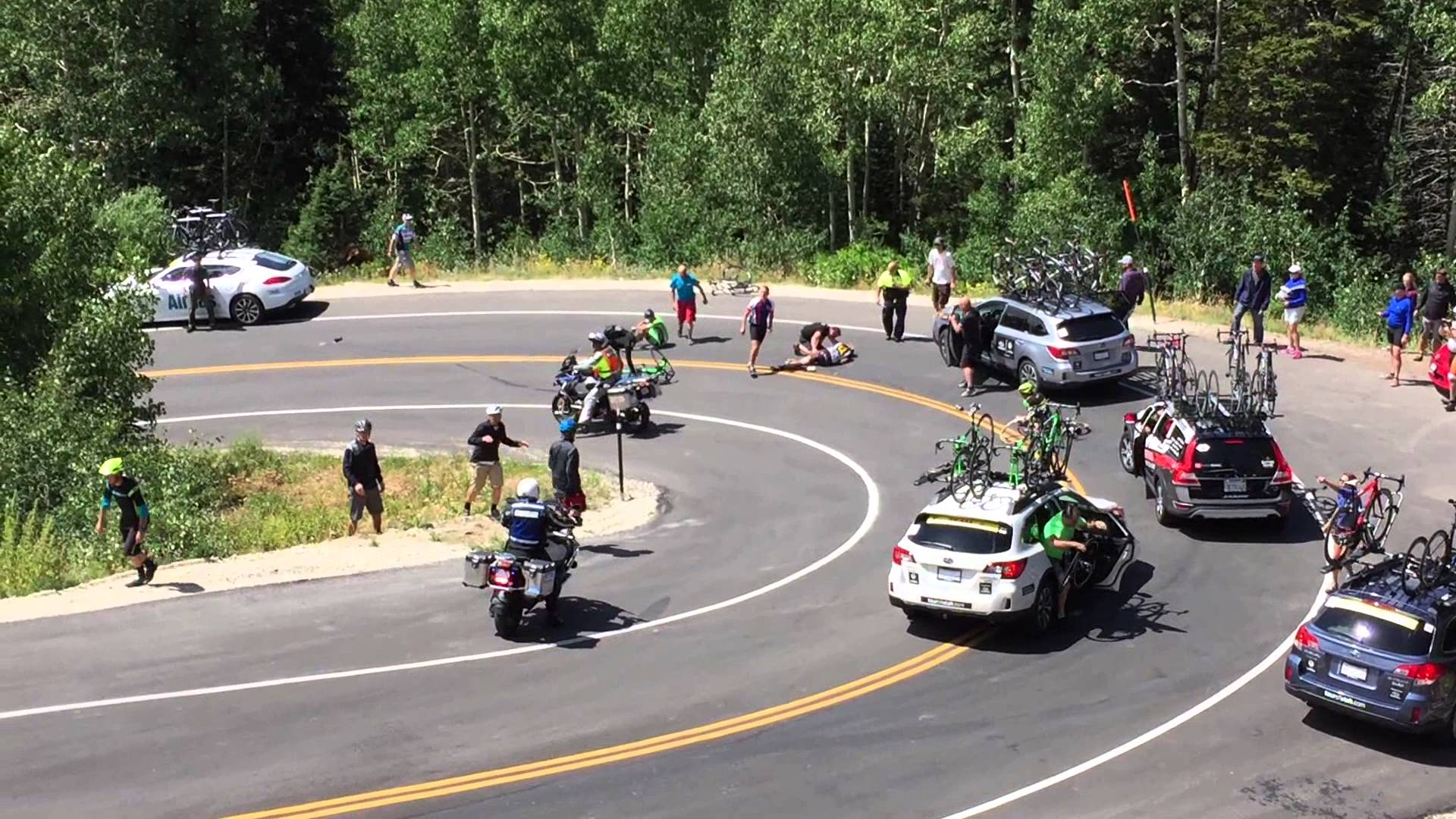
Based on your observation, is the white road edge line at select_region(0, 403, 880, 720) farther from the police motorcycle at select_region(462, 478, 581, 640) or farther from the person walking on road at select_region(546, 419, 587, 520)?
the person walking on road at select_region(546, 419, 587, 520)

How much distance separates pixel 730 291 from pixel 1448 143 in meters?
22.1

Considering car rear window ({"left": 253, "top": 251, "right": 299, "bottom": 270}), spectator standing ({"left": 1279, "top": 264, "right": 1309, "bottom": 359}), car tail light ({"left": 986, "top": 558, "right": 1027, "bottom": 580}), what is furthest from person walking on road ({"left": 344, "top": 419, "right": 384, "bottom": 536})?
spectator standing ({"left": 1279, "top": 264, "right": 1309, "bottom": 359})

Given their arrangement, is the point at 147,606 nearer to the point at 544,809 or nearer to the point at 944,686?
the point at 544,809

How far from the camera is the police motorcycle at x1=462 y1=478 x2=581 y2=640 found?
55.3ft

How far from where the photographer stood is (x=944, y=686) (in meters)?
16.2

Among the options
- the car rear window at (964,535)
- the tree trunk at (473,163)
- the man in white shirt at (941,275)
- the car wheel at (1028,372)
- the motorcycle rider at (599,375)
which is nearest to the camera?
the car rear window at (964,535)

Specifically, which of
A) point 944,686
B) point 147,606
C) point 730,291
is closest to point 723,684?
point 944,686

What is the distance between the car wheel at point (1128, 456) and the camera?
23.4 m

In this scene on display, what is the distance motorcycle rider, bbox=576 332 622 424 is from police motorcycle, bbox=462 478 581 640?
1010 centimetres

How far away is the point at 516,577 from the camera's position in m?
16.8

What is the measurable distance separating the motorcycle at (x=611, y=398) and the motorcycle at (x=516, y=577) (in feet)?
30.7

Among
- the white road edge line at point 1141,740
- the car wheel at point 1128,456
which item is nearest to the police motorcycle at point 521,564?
the white road edge line at point 1141,740

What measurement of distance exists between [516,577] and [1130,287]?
59.2 feet

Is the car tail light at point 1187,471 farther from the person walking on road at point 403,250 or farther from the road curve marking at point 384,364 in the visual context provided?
the person walking on road at point 403,250
